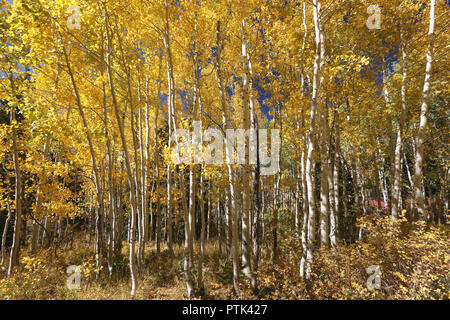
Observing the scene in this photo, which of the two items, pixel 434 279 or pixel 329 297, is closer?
pixel 434 279

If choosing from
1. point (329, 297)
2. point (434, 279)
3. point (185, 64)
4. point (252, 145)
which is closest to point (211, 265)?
point (329, 297)

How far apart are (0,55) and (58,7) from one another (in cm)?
184

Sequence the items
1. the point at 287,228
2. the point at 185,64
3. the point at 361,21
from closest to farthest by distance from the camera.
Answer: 1. the point at 361,21
2. the point at 185,64
3. the point at 287,228

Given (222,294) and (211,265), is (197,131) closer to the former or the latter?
(222,294)

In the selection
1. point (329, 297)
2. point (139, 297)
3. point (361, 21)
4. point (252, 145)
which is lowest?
point (139, 297)

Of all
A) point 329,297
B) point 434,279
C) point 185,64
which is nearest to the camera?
point 434,279

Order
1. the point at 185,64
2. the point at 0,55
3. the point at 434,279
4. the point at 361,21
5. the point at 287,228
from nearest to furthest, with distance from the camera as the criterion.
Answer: the point at 434,279
the point at 0,55
the point at 361,21
the point at 185,64
the point at 287,228

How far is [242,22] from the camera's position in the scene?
15.7ft
